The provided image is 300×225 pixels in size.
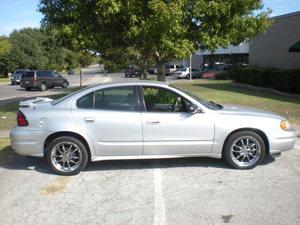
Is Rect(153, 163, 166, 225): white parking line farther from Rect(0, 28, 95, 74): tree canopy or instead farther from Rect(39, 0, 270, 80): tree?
Rect(0, 28, 95, 74): tree canopy

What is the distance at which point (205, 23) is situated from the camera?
14195 millimetres

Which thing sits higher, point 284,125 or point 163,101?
point 163,101

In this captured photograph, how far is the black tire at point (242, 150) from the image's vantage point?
24.4 feet

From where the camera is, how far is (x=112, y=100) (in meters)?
7.55

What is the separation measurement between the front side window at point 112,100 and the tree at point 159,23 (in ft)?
18.3

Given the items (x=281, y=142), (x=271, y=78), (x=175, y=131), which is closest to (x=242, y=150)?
(x=281, y=142)

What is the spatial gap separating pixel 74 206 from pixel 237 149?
2956 millimetres

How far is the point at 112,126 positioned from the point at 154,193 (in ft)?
4.87

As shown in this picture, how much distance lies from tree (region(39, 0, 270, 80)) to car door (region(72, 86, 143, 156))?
5850 mm

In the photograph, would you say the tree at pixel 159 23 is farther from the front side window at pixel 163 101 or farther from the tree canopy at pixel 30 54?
the tree canopy at pixel 30 54

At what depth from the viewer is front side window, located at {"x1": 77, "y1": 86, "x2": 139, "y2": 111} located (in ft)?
24.5

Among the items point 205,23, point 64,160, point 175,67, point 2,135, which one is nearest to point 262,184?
point 64,160

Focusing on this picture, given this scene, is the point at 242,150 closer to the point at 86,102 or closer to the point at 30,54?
the point at 86,102

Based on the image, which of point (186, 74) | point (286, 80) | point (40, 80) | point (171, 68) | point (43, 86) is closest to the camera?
point (286, 80)
